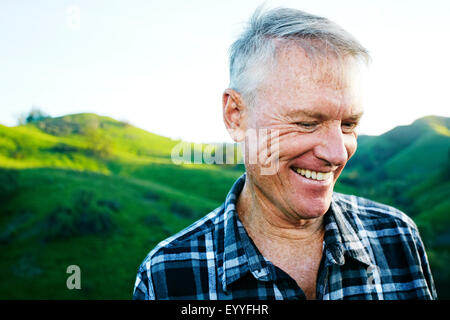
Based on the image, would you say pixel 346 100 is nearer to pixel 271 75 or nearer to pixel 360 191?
pixel 271 75

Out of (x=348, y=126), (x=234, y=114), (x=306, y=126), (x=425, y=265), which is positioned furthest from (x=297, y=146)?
(x=425, y=265)

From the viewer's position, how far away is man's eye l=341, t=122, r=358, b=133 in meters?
1.95

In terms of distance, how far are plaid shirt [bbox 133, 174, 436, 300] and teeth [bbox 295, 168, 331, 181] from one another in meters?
0.42

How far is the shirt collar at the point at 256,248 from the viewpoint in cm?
196

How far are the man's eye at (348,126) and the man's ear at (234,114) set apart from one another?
24.9 inches

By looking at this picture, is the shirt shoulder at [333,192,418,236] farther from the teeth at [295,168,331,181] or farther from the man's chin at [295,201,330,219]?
the teeth at [295,168,331,181]

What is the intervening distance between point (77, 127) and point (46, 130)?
15.1ft

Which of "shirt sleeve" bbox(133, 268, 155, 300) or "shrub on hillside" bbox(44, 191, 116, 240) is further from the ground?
"shrub on hillside" bbox(44, 191, 116, 240)

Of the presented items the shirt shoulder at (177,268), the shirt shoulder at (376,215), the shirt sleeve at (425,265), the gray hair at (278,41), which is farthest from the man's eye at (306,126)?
the shirt sleeve at (425,265)

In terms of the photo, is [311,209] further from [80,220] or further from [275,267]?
[80,220]

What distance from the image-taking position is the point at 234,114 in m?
2.26

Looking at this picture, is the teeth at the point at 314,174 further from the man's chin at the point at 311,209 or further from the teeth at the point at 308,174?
the man's chin at the point at 311,209

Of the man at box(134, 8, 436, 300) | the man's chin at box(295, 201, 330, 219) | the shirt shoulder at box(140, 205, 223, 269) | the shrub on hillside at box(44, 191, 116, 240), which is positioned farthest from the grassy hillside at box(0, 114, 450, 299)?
the shirt shoulder at box(140, 205, 223, 269)

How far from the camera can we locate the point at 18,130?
33094mm
